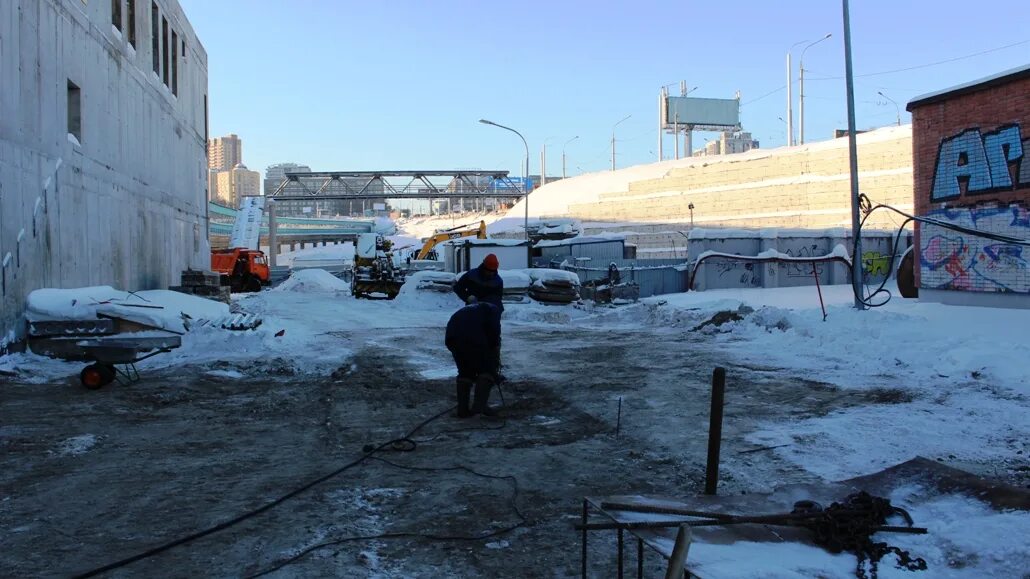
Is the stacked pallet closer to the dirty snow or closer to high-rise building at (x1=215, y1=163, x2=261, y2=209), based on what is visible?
the dirty snow

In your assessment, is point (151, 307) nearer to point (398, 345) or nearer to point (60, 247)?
point (60, 247)

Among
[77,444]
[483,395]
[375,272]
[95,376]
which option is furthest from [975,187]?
[375,272]

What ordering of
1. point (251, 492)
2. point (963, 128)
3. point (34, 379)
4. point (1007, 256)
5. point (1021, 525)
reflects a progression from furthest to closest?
point (963, 128), point (1007, 256), point (34, 379), point (251, 492), point (1021, 525)

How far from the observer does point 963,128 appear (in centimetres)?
1716

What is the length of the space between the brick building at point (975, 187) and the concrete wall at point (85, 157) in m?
18.3

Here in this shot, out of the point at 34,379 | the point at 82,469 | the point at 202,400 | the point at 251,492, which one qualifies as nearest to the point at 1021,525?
the point at 251,492

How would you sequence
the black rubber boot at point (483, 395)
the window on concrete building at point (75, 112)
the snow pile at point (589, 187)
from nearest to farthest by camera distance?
the black rubber boot at point (483, 395), the window on concrete building at point (75, 112), the snow pile at point (589, 187)

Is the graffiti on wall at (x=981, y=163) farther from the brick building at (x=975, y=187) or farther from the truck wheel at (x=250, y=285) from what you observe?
the truck wheel at (x=250, y=285)

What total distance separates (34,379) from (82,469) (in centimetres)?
581

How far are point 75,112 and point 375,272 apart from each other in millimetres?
18465

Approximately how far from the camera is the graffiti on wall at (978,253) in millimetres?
15820

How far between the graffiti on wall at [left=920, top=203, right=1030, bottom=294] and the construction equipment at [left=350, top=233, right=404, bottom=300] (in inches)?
782

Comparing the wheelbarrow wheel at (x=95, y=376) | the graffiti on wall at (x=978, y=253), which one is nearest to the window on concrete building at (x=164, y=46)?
the wheelbarrow wheel at (x=95, y=376)

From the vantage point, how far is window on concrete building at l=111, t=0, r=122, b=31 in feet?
59.0
